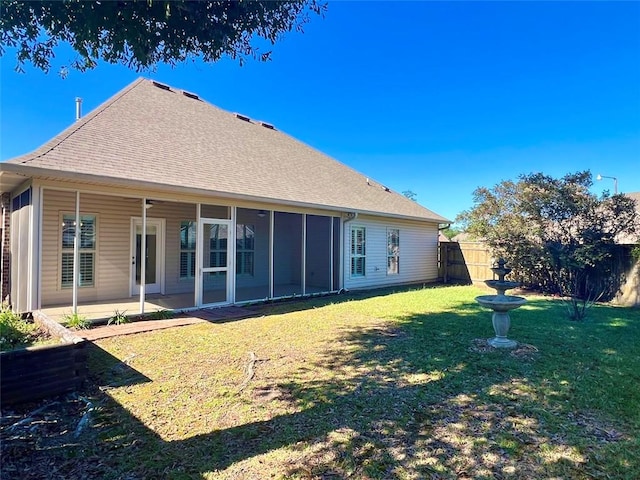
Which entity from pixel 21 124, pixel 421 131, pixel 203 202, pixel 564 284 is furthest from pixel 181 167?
pixel 421 131

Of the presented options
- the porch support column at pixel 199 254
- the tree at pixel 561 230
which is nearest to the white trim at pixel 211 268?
the porch support column at pixel 199 254

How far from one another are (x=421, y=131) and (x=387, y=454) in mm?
18251

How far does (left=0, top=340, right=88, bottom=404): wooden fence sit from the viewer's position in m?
3.67

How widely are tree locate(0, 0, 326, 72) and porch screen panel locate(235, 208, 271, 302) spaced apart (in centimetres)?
778

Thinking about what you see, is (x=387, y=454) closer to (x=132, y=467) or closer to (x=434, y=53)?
(x=132, y=467)

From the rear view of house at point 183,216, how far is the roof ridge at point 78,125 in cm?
6

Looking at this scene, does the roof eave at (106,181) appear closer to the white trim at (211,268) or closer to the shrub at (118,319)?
the white trim at (211,268)

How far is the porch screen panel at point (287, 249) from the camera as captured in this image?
556 inches

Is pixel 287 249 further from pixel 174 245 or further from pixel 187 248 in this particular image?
pixel 174 245

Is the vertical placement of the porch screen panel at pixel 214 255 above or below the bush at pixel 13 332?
above

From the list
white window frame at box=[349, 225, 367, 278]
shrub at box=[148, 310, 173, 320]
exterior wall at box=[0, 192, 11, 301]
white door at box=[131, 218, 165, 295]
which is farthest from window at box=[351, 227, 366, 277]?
exterior wall at box=[0, 192, 11, 301]

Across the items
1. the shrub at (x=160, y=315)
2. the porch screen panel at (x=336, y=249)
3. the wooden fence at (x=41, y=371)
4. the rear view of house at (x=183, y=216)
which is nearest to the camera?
the wooden fence at (x=41, y=371)

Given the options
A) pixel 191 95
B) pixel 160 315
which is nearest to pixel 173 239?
pixel 160 315

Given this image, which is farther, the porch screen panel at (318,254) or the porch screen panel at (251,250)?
the porch screen panel at (318,254)
